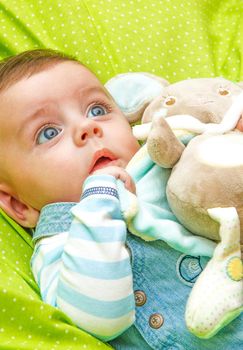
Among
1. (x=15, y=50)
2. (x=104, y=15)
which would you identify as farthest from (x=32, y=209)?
(x=104, y=15)

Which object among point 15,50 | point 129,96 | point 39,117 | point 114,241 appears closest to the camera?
point 114,241

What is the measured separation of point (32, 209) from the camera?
50.7 inches

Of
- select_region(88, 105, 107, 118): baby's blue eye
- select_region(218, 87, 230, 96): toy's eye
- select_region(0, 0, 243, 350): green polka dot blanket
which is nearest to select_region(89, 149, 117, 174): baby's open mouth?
select_region(88, 105, 107, 118): baby's blue eye

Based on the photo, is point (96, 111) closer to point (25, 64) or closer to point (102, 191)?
point (25, 64)

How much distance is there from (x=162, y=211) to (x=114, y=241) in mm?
126

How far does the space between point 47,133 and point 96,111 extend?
0.12 m

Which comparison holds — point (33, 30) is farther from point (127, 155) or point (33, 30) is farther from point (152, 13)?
point (127, 155)

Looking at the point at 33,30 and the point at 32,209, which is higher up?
the point at 33,30

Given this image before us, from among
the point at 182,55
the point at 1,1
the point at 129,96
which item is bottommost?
the point at 182,55

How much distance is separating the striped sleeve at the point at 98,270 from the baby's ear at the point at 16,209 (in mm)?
243

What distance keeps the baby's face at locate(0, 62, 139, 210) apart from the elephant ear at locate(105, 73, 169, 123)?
0.06m

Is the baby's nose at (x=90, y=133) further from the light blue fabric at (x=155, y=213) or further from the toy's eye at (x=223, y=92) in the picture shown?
the toy's eye at (x=223, y=92)

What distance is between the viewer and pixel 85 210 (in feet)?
3.41

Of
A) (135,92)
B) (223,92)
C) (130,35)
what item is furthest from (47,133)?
(130,35)
